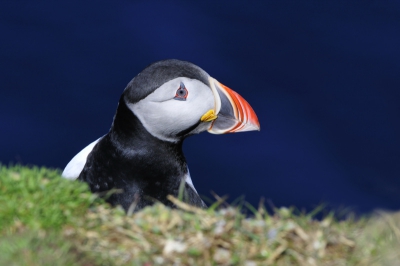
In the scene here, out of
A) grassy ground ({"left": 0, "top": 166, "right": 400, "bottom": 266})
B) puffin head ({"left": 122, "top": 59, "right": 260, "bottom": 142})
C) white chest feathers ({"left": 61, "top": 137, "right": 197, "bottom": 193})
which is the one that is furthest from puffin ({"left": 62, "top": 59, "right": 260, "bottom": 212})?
grassy ground ({"left": 0, "top": 166, "right": 400, "bottom": 266})

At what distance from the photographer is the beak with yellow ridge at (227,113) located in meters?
6.46

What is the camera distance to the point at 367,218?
4.68 metres

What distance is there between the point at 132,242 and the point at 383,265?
4.33 ft

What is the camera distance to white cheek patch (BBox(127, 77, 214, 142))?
609 cm

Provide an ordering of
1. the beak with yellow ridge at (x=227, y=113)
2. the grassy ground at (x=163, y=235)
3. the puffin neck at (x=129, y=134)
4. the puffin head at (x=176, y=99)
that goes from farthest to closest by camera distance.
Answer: the beak with yellow ridge at (x=227, y=113) → the puffin neck at (x=129, y=134) → the puffin head at (x=176, y=99) → the grassy ground at (x=163, y=235)

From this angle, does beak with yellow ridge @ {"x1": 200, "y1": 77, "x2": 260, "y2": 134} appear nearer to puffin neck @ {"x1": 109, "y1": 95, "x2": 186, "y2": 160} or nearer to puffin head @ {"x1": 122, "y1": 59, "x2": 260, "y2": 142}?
puffin head @ {"x1": 122, "y1": 59, "x2": 260, "y2": 142}

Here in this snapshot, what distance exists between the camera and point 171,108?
617 cm

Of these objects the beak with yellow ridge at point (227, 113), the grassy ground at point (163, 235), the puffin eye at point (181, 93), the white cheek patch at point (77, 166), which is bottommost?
the white cheek patch at point (77, 166)

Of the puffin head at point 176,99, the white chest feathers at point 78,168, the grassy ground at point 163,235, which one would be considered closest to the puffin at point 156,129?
the puffin head at point 176,99

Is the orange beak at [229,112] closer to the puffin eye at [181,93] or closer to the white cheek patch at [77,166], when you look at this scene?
the puffin eye at [181,93]

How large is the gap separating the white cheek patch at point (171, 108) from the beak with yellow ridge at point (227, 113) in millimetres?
82

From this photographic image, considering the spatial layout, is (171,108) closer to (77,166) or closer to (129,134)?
(129,134)

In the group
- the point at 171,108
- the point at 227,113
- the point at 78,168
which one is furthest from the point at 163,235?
the point at 78,168

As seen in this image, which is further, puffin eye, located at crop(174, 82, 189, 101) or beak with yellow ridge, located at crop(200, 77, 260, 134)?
beak with yellow ridge, located at crop(200, 77, 260, 134)
